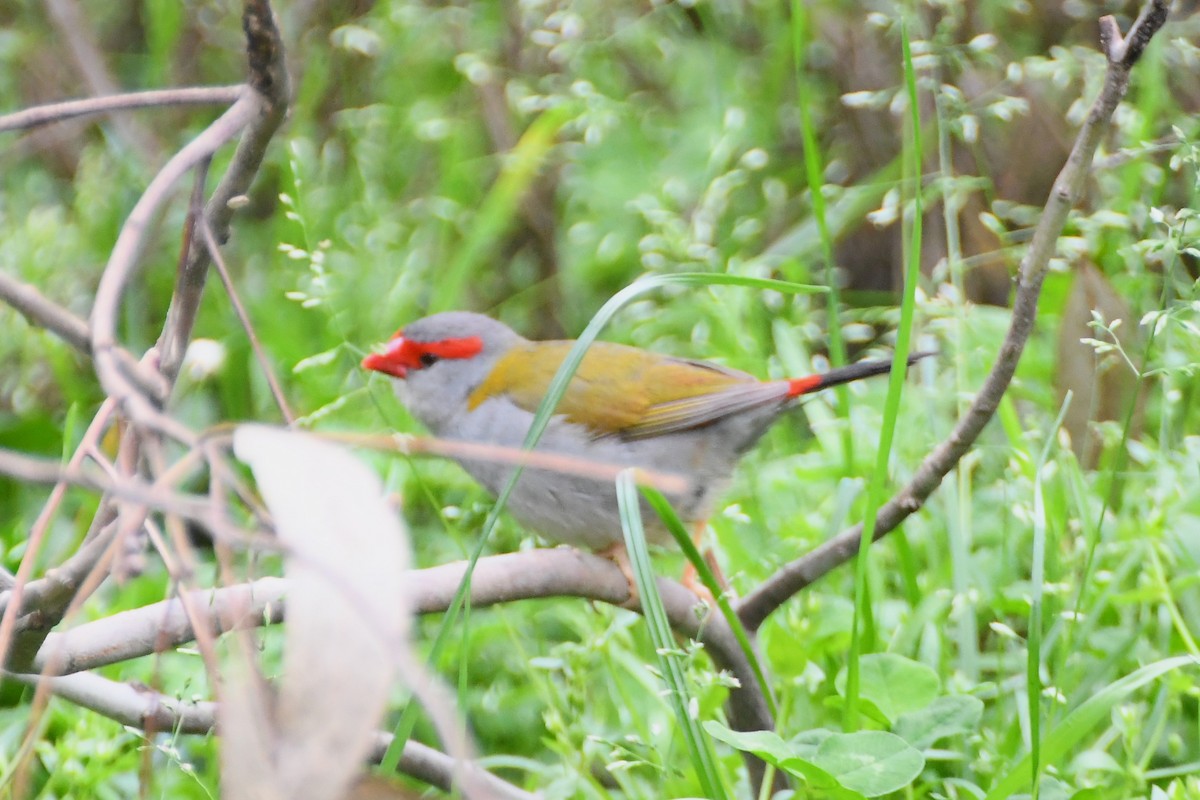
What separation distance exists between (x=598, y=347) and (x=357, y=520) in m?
2.57

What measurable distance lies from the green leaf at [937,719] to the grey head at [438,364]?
159 cm

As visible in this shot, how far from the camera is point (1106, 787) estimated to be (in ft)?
8.25

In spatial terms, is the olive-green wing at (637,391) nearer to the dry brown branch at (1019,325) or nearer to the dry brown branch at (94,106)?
the dry brown branch at (1019,325)

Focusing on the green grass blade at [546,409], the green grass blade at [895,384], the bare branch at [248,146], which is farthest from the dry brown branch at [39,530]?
the green grass blade at [895,384]

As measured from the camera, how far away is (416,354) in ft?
11.6

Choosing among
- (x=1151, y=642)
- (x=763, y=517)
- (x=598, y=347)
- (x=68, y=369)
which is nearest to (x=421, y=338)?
(x=598, y=347)

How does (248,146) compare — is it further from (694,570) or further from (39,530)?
(694,570)

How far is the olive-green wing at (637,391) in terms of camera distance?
3.26 m

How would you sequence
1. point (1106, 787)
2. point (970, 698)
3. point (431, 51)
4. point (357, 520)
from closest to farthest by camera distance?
1. point (357, 520)
2. point (970, 698)
3. point (1106, 787)
4. point (431, 51)

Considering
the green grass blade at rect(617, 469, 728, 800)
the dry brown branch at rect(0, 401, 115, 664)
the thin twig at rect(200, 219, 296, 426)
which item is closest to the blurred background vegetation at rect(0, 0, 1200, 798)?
the green grass blade at rect(617, 469, 728, 800)

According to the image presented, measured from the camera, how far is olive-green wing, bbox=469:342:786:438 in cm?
326

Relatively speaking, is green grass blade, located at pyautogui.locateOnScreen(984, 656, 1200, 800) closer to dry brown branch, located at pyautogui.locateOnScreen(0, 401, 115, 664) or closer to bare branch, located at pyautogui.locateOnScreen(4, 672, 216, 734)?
bare branch, located at pyautogui.locateOnScreen(4, 672, 216, 734)

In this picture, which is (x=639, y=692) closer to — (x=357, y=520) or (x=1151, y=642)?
(x=1151, y=642)

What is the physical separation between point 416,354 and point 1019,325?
1918 millimetres
